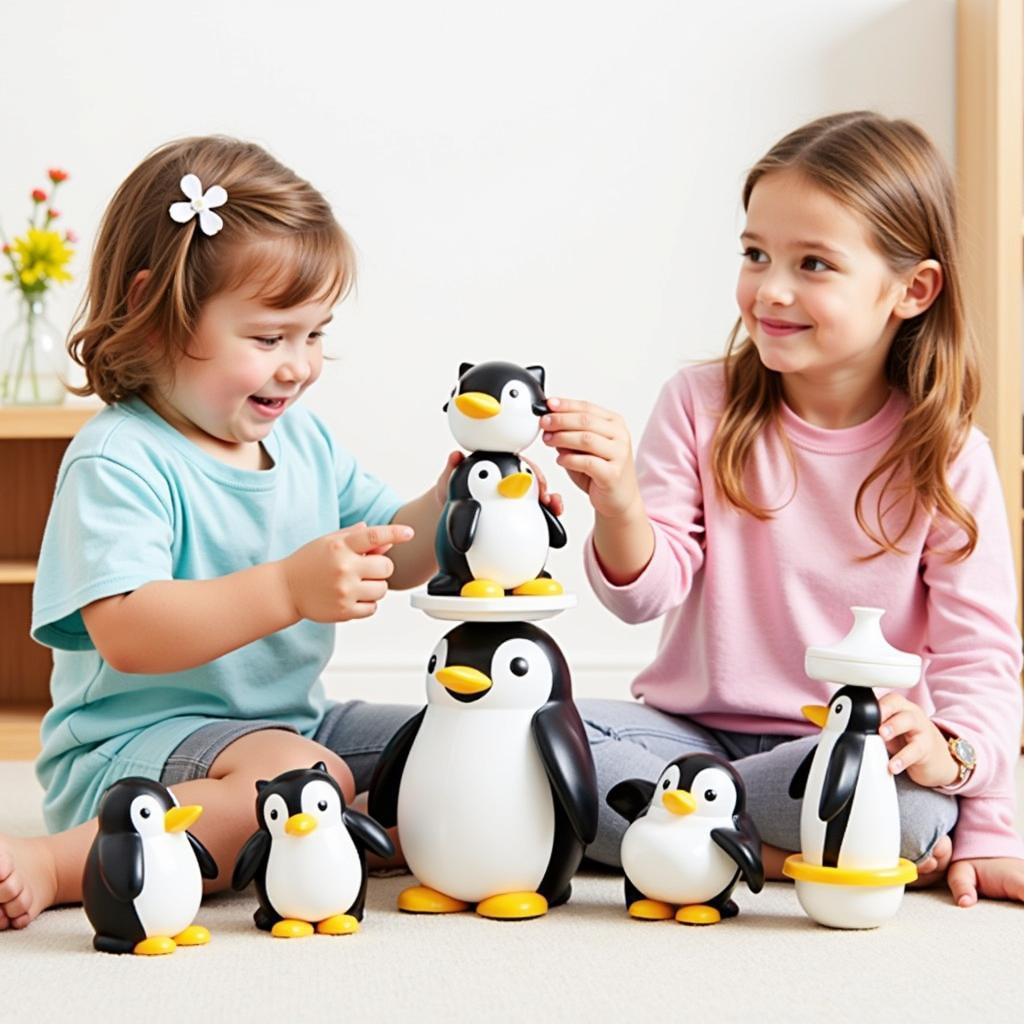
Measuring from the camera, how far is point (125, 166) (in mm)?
2262

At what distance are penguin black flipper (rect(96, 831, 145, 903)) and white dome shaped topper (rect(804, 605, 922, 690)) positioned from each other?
48cm

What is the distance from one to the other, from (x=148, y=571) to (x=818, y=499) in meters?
0.60

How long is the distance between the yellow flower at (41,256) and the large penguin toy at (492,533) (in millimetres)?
1078

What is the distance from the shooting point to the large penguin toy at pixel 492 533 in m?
1.12

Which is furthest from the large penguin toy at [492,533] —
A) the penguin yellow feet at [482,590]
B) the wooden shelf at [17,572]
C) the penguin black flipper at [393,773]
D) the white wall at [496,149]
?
the white wall at [496,149]

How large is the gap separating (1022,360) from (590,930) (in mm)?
1352

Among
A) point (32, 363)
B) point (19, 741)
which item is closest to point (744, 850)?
point (19, 741)

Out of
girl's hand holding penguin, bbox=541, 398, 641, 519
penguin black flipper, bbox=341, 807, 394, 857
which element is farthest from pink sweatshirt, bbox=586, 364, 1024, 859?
penguin black flipper, bbox=341, 807, 394, 857

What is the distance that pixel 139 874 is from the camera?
3.33 ft

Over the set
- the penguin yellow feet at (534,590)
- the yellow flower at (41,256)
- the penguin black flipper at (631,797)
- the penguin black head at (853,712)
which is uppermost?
the yellow flower at (41,256)

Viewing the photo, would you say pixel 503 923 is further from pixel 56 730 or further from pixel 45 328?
pixel 45 328

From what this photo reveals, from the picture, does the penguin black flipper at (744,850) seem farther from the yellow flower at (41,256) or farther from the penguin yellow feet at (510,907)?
the yellow flower at (41,256)

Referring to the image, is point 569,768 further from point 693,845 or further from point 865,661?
point 865,661

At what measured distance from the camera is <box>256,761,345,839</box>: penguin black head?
3.49 ft
